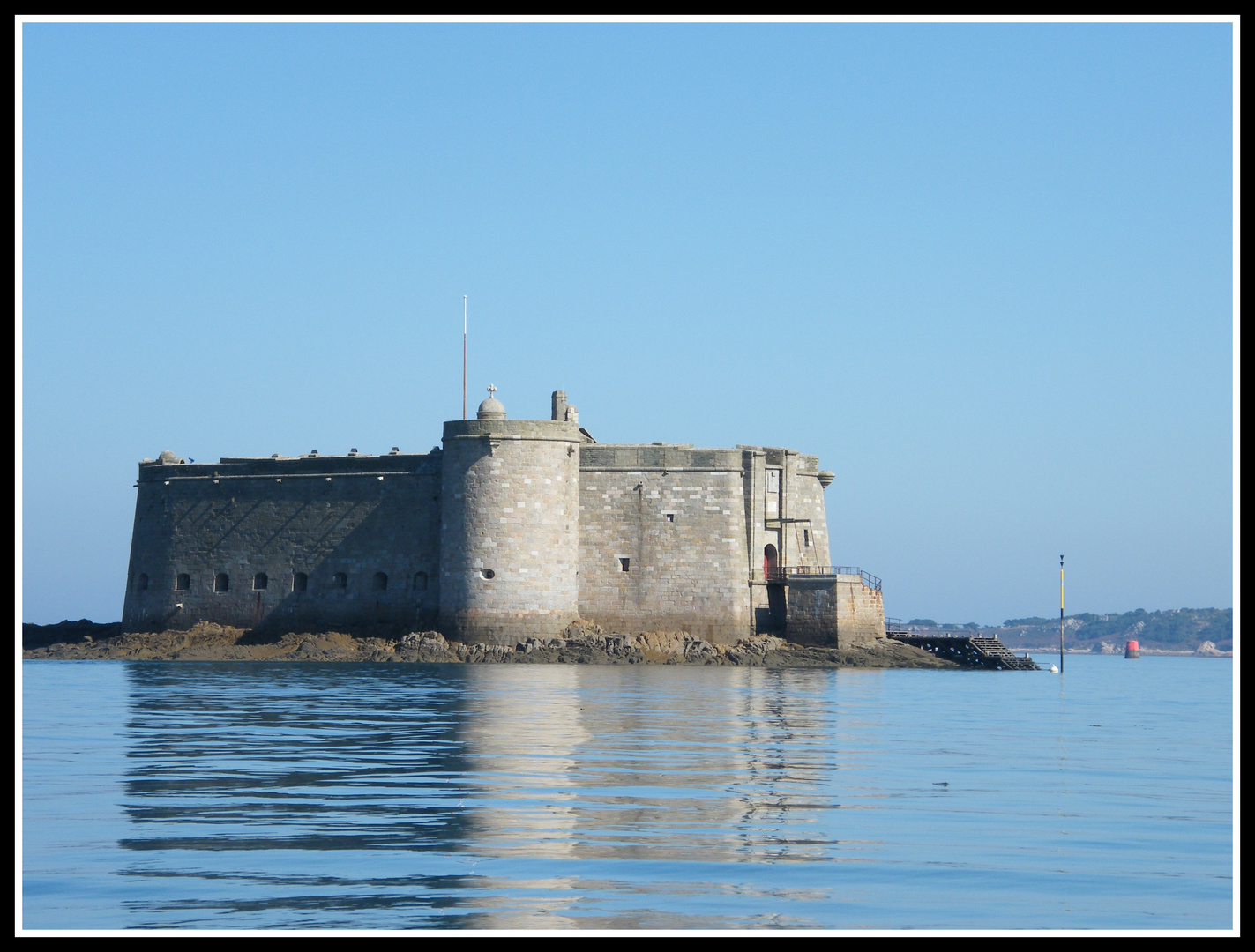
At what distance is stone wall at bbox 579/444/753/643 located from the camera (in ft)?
157

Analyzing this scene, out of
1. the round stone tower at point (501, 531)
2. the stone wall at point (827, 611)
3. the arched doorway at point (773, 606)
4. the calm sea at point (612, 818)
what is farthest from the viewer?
the arched doorway at point (773, 606)

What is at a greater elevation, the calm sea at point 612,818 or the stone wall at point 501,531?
the stone wall at point 501,531

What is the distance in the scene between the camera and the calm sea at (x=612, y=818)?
10.1 meters

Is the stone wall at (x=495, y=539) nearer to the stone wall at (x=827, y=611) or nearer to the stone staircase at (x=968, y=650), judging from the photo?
the stone wall at (x=827, y=611)

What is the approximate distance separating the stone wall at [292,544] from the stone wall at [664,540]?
495 centimetres

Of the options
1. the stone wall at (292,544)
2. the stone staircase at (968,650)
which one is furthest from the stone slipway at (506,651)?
the stone staircase at (968,650)

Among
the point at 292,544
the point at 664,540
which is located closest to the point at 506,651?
the point at 664,540

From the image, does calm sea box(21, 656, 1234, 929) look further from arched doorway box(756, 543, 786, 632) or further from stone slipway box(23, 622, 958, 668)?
arched doorway box(756, 543, 786, 632)

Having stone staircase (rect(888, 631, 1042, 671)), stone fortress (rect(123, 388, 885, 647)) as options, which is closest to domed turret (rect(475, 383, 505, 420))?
stone fortress (rect(123, 388, 885, 647))

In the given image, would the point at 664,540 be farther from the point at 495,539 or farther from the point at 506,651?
the point at 506,651

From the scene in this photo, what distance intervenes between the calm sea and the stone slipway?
59.8 feet

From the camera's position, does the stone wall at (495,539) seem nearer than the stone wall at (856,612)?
Yes

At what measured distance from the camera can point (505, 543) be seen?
45.9 metres
